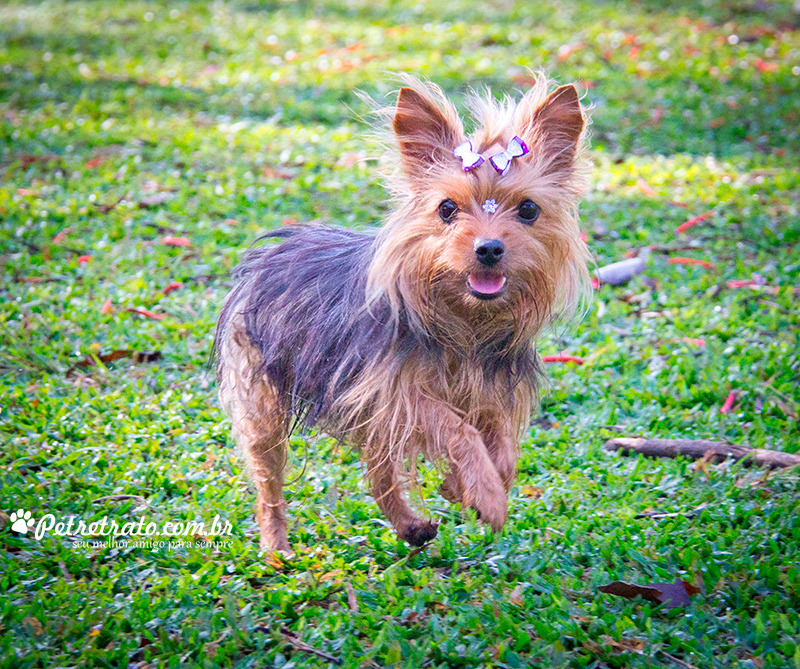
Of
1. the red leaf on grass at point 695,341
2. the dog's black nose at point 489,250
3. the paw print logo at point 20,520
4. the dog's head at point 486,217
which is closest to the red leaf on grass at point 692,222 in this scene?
the red leaf on grass at point 695,341

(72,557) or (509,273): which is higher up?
(509,273)

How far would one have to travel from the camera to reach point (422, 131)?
397 cm

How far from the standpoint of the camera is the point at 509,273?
12.3 feet

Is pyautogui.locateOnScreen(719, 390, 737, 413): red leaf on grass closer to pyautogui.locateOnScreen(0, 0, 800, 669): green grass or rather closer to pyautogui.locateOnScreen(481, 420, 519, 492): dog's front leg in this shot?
pyautogui.locateOnScreen(0, 0, 800, 669): green grass

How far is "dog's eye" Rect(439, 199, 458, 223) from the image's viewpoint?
3.78 metres

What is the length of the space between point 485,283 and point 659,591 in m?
1.55

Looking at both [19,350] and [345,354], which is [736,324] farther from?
[19,350]

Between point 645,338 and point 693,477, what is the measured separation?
1831 millimetres

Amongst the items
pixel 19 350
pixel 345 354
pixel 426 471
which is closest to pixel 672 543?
pixel 426 471

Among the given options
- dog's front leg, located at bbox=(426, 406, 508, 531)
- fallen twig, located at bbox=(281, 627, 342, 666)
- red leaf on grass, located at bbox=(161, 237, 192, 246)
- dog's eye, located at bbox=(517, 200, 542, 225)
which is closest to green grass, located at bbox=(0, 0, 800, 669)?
fallen twig, located at bbox=(281, 627, 342, 666)

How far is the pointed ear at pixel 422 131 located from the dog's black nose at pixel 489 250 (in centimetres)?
50

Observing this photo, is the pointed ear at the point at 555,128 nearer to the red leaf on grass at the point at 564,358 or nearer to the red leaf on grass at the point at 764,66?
the red leaf on grass at the point at 564,358

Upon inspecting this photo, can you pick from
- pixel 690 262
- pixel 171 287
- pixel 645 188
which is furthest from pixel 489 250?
pixel 645 188

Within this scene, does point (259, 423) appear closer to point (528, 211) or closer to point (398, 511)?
point (398, 511)
